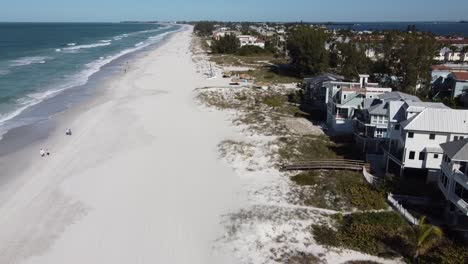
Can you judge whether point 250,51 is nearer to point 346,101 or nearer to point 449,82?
point 449,82

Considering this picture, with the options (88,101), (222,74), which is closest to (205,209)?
(88,101)

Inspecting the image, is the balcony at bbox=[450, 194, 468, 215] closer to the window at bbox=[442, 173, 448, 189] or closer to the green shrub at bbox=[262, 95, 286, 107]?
the window at bbox=[442, 173, 448, 189]

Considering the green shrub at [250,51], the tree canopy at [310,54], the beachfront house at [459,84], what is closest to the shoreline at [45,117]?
the tree canopy at [310,54]

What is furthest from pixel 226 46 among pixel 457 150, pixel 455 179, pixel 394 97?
pixel 455 179

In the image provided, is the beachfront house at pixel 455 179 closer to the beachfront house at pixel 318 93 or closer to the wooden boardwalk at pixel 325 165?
the wooden boardwalk at pixel 325 165

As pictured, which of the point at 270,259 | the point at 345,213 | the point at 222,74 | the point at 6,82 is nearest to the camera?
the point at 270,259

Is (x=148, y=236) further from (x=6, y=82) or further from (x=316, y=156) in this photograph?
(x=6, y=82)

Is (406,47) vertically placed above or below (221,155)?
above

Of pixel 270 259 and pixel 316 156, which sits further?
pixel 316 156
